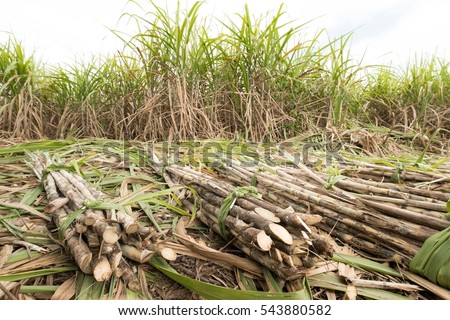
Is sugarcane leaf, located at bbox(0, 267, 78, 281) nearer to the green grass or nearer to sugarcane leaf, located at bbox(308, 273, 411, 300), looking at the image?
sugarcane leaf, located at bbox(308, 273, 411, 300)

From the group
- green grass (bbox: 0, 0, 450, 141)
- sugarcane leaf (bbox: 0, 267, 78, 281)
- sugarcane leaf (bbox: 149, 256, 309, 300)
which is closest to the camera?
sugarcane leaf (bbox: 149, 256, 309, 300)

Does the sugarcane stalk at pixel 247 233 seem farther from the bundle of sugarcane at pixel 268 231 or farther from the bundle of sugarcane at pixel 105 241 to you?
the bundle of sugarcane at pixel 105 241

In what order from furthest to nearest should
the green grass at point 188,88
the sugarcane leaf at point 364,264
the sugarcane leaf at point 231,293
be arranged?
the green grass at point 188,88, the sugarcane leaf at point 364,264, the sugarcane leaf at point 231,293

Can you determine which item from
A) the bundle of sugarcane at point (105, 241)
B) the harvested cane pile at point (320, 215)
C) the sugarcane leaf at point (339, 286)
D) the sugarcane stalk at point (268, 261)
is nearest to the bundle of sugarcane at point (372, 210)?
the harvested cane pile at point (320, 215)

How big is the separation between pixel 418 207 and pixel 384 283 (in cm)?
35

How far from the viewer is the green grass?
11.0 feet

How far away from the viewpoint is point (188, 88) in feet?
11.1

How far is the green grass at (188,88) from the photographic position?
3346 millimetres

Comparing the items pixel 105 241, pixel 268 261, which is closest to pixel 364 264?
pixel 268 261

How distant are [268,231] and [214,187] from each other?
48 centimetres

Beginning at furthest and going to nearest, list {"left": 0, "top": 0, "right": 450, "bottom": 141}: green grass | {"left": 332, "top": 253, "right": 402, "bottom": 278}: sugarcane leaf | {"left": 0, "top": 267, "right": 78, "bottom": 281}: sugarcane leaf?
{"left": 0, "top": 0, "right": 450, "bottom": 141}: green grass, {"left": 332, "top": 253, "right": 402, "bottom": 278}: sugarcane leaf, {"left": 0, "top": 267, "right": 78, "bottom": 281}: sugarcane leaf

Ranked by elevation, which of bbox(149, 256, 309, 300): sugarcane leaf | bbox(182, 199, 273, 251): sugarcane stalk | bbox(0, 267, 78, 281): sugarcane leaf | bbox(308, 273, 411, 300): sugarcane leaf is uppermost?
bbox(182, 199, 273, 251): sugarcane stalk

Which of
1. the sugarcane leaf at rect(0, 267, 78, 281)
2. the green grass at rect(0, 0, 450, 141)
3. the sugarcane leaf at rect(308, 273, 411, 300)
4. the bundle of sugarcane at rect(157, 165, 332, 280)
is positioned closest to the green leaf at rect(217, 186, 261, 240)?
the bundle of sugarcane at rect(157, 165, 332, 280)

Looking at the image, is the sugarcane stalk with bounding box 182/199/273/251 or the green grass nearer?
the sugarcane stalk with bounding box 182/199/273/251
